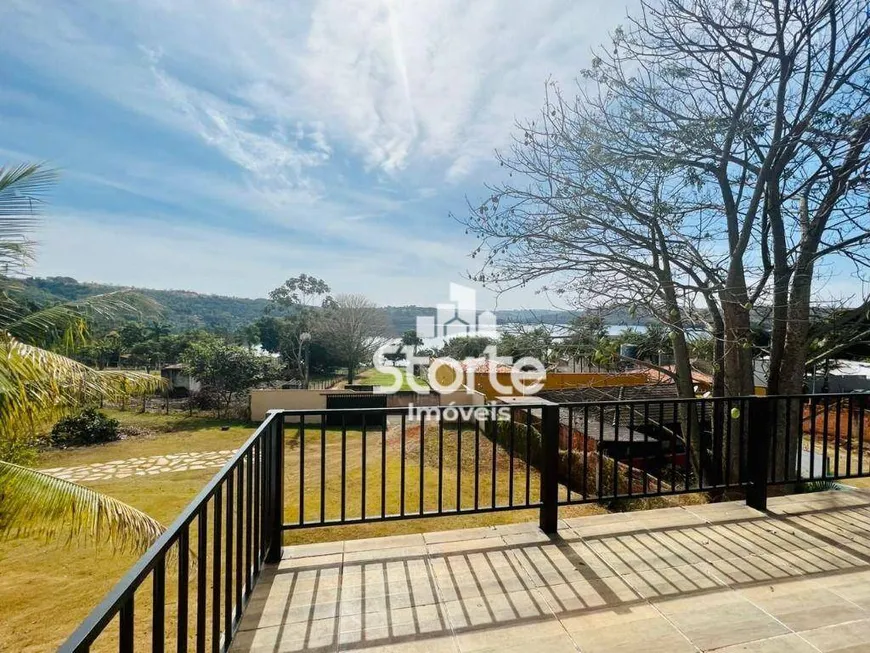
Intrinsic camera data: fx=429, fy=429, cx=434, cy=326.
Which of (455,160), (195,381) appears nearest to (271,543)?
(455,160)

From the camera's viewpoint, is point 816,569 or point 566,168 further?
point 566,168

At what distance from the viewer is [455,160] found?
7.32m

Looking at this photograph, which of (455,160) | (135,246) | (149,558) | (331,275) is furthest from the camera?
(331,275)

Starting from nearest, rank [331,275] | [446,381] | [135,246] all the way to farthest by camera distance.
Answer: [135,246], [446,381], [331,275]

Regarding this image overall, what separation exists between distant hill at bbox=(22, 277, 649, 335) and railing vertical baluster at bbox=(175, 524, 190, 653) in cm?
442

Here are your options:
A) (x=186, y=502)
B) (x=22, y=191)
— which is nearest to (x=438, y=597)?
(x=22, y=191)

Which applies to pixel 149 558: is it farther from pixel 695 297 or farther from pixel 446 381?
pixel 446 381

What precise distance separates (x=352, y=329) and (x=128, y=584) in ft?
79.7

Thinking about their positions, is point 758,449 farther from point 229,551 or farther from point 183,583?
point 183,583

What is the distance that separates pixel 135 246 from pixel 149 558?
14715 mm

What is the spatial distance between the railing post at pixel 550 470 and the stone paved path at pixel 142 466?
380 inches

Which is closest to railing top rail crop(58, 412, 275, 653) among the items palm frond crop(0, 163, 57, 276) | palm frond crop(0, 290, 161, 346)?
palm frond crop(0, 163, 57, 276)

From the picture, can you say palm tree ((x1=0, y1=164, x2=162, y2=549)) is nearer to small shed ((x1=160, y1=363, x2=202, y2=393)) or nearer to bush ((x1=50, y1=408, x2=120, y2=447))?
bush ((x1=50, y1=408, x2=120, y2=447))

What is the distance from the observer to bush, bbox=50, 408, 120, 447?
12.6 meters
